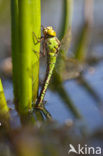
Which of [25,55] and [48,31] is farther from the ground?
[48,31]

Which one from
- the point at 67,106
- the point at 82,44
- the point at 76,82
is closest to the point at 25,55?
the point at 67,106

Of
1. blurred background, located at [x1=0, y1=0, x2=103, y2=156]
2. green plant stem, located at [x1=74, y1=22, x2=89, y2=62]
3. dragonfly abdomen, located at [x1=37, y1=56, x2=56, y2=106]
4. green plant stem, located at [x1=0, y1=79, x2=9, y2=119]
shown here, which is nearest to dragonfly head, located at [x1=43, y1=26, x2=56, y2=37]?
dragonfly abdomen, located at [x1=37, y1=56, x2=56, y2=106]

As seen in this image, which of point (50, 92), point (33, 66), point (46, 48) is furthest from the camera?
point (50, 92)

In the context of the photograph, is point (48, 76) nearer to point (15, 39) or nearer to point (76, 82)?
point (15, 39)

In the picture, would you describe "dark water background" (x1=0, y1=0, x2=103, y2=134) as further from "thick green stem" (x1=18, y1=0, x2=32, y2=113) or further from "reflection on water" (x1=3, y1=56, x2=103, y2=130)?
"thick green stem" (x1=18, y1=0, x2=32, y2=113)

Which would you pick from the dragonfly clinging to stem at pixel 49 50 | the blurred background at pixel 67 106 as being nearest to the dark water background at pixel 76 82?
the blurred background at pixel 67 106

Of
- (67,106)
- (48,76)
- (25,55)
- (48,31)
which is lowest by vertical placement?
(67,106)

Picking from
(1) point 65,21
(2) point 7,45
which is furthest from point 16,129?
(2) point 7,45

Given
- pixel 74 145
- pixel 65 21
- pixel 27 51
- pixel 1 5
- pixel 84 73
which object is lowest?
pixel 74 145

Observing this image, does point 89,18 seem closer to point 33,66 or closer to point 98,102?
point 98,102
